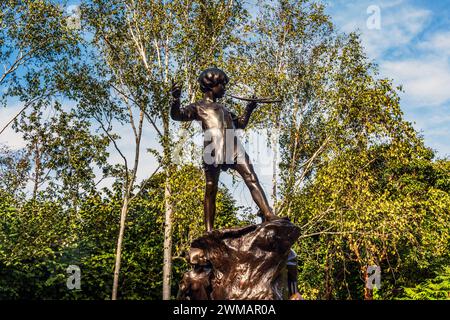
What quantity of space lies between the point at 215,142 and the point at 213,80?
0.86m

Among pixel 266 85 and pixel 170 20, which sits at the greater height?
pixel 170 20

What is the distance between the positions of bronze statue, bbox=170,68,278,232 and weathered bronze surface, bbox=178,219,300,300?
28 cm

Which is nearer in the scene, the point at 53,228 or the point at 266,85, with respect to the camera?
the point at 53,228

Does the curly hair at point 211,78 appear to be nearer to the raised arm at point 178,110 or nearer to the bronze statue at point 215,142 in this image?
the bronze statue at point 215,142

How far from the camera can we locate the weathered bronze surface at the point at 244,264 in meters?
5.90

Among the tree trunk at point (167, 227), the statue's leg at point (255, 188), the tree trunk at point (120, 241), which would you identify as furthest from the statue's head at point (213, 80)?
the tree trunk at point (120, 241)

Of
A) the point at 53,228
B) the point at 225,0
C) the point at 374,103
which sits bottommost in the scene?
the point at 53,228

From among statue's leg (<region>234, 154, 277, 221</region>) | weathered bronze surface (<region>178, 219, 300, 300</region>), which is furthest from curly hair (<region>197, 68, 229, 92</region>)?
weathered bronze surface (<region>178, 219, 300, 300</region>)
